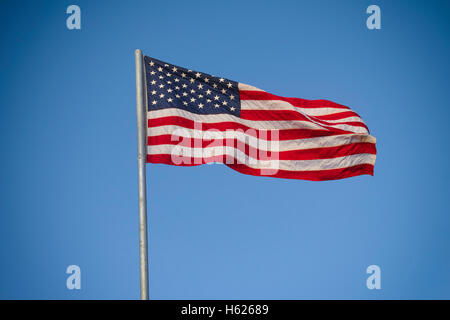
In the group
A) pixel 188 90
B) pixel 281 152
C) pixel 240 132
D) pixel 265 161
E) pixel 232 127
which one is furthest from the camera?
pixel 281 152

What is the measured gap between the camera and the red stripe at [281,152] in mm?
12898

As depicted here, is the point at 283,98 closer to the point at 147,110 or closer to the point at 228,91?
the point at 228,91

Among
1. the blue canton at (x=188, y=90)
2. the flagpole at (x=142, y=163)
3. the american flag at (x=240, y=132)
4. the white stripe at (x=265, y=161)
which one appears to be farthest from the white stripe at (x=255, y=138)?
the flagpole at (x=142, y=163)

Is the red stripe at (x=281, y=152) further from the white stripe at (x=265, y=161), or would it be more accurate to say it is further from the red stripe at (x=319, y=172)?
the red stripe at (x=319, y=172)

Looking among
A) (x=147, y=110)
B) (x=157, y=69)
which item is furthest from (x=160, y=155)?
(x=157, y=69)

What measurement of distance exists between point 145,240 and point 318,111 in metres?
6.95

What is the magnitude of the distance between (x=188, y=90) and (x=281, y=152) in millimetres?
2885

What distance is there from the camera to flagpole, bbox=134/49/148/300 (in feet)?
35.4

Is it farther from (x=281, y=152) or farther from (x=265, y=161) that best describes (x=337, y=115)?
(x=265, y=161)

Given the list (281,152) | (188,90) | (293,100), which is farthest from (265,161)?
(188,90)

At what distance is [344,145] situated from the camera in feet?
47.4

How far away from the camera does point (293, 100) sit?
1524cm

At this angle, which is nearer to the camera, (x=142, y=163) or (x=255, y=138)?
(x=142, y=163)

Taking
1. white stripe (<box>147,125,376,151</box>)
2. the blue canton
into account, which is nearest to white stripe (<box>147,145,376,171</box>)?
white stripe (<box>147,125,376,151</box>)
